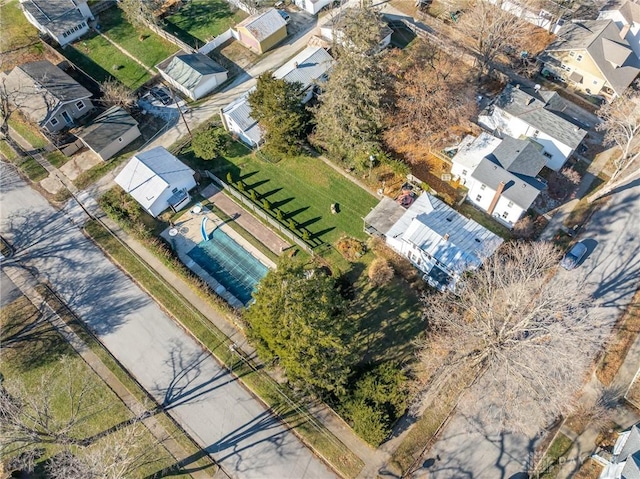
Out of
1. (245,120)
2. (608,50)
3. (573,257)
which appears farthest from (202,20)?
(573,257)

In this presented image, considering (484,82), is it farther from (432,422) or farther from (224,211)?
(432,422)

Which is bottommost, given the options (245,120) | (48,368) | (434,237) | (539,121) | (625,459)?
(48,368)

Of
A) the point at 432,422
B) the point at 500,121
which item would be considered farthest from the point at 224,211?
the point at 500,121

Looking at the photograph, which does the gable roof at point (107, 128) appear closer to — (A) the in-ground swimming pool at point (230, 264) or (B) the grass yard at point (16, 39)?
(A) the in-ground swimming pool at point (230, 264)

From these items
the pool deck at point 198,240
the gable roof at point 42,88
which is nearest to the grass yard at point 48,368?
the pool deck at point 198,240

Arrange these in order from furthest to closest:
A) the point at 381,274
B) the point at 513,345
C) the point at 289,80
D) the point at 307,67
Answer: the point at 307,67, the point at 289,80, the point at 381,274, the point at 513,345

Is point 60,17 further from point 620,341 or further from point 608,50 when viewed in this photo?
point 620,341

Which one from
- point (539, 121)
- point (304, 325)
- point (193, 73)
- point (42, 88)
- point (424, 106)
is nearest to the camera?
point (304, 325)
